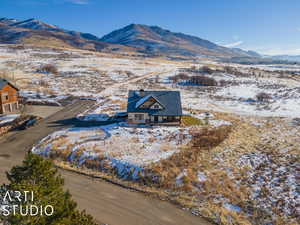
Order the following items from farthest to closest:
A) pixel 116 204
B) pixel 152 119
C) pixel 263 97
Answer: pixel 263 97
pixel 152 119
pixel 116 204

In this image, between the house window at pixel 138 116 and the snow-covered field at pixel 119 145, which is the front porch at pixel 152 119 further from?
the snow-covered field at pixel 119 145

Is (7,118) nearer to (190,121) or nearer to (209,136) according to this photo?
(190,121)

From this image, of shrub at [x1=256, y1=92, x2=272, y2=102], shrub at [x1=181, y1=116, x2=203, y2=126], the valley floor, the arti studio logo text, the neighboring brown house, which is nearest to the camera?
the arti studio logo text

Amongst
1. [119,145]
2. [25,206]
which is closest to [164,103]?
[119,145]

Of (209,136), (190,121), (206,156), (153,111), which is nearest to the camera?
(206,156)

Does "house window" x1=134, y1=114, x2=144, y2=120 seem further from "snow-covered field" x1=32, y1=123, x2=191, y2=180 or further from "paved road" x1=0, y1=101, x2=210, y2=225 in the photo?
"paved road" x1=0, y1=101, x2=210, y2=225

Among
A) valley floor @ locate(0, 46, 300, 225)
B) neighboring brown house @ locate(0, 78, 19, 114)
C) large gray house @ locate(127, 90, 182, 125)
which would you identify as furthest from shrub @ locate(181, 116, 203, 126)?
neighboring brown house @ locate(0, 78, 19, 114)

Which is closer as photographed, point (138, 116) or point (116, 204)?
point (116, 204)
